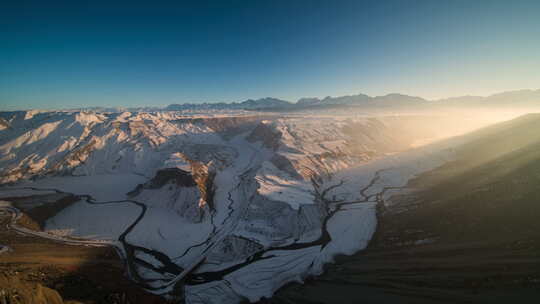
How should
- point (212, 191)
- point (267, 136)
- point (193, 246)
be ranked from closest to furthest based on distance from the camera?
point (193, 246), point (212, 191), point (267, 136)

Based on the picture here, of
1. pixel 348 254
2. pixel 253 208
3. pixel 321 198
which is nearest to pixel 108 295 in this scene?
pixel 253 208

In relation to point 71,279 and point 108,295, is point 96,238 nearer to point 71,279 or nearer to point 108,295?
point 71,279

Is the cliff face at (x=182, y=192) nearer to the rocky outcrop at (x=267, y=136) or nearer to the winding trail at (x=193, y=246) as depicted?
the winding trail at (x=193, y=246)

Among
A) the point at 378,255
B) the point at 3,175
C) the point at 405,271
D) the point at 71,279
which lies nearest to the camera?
the point at 71,279

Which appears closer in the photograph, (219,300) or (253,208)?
(219,300)

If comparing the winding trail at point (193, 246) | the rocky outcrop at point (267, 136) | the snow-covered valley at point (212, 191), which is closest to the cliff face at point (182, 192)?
the snow-covered valley at point (212, 191)

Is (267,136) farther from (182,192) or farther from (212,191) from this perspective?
(182,192)

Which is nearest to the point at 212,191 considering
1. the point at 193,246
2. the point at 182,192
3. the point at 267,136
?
the point at 182,192

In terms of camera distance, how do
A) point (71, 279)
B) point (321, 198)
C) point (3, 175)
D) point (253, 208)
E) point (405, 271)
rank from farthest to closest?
point (3, 175), point (321, 198), point (253, 208), point (405, 271), point (71, 279)

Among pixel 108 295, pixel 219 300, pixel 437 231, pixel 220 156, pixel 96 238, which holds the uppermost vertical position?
pixel 220 156
